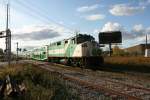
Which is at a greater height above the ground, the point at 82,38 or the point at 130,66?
the point at 82,38

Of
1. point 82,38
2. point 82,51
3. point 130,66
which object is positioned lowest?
point 130,66

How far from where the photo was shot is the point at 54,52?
3669 centimetres

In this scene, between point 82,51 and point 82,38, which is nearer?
point 82,51

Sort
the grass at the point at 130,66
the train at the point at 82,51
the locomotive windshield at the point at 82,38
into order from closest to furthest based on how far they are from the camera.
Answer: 1. the train at the point at 82,51
2. the locomotive windshield at the point at 82,38
3. the grass at the point at 130,66

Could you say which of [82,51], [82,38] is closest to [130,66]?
[82,38]

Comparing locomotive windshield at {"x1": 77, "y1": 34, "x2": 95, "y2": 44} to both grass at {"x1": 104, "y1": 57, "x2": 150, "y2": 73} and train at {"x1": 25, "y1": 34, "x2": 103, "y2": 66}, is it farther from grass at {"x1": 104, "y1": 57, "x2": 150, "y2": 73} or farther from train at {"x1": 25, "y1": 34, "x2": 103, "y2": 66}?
grass at {"x1": 104, "y1": 57, "x2": 150, "y2": 73}

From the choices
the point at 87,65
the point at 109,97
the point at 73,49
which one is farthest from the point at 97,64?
the point at 109,97

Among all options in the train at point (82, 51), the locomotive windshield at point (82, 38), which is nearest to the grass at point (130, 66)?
the train at point (82, 51)

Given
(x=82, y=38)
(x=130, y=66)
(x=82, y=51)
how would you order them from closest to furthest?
1. (x=82, y=51)
2. (x=82, y=38)
3. (x=130, y=66)

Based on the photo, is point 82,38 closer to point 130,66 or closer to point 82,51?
point 82,51

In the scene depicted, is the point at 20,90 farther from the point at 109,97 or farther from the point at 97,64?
the point at 97,64

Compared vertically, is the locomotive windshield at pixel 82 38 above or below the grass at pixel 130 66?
above

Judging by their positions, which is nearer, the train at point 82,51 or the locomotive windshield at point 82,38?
the train at point 82,51

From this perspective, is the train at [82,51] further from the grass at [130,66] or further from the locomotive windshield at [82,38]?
the grass at [130,66]
